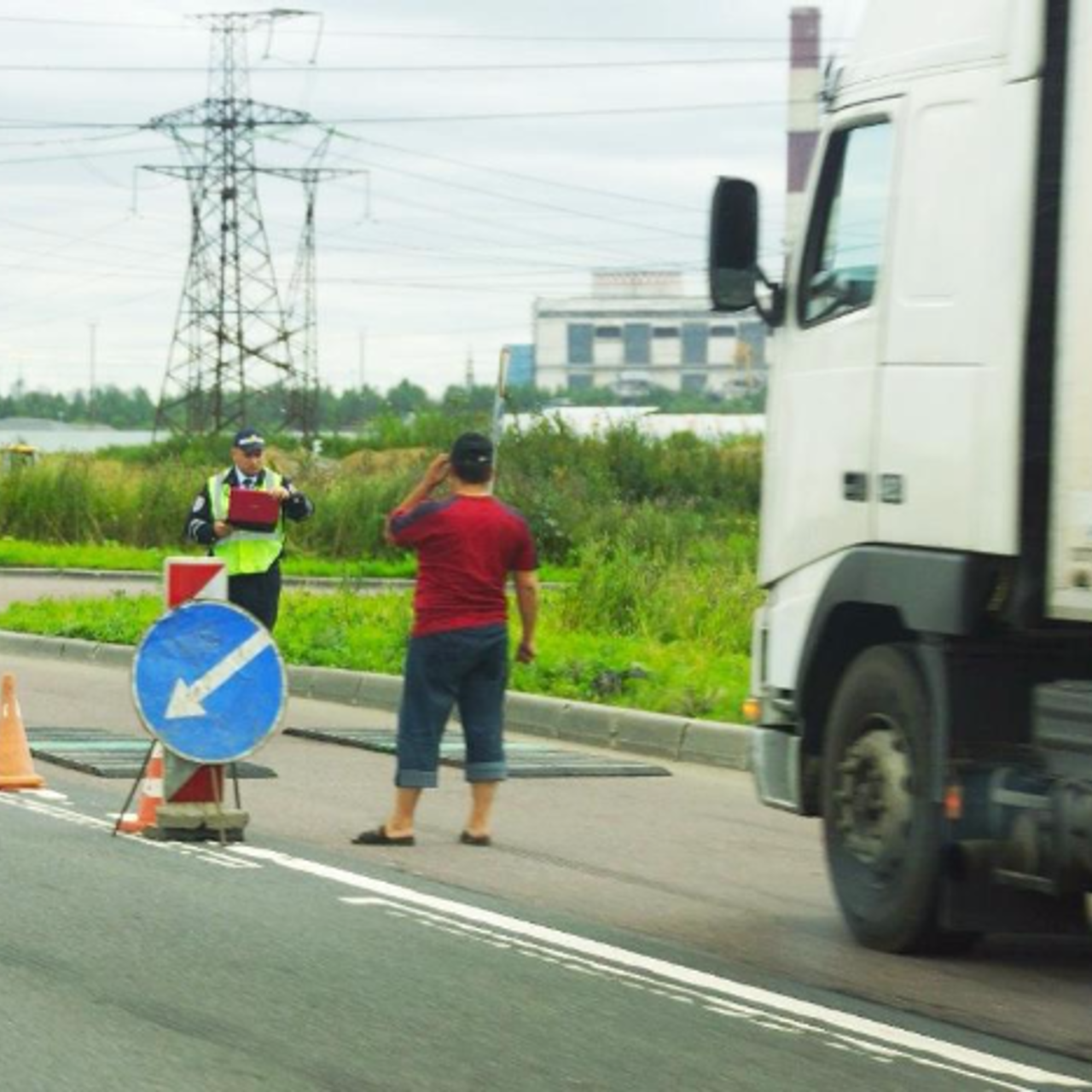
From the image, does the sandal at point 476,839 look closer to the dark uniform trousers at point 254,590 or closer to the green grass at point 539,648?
the green grass at point 539,648

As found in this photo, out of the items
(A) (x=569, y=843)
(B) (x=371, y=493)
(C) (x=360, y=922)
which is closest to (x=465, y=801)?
(A) (x=569, y=843)

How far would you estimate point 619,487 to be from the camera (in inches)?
1753

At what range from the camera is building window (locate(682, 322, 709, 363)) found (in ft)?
642

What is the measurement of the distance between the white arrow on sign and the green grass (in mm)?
5284

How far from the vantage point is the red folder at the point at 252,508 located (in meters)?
17.1

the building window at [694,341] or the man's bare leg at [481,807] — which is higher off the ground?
the building window at [694,341]

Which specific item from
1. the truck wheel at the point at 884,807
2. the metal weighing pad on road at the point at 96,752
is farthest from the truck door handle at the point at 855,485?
the metal weighing pad on road at the point at 96,752

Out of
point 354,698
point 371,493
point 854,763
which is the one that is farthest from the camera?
point 371,493

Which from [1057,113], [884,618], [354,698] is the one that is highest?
[1057,113]

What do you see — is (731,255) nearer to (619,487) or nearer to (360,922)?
(360,922)

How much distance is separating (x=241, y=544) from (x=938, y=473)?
847 centimetres

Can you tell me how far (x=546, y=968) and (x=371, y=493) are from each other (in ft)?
108

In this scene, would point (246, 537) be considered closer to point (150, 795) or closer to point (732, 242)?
point (150, 795)

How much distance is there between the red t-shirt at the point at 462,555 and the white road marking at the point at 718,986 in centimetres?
128
